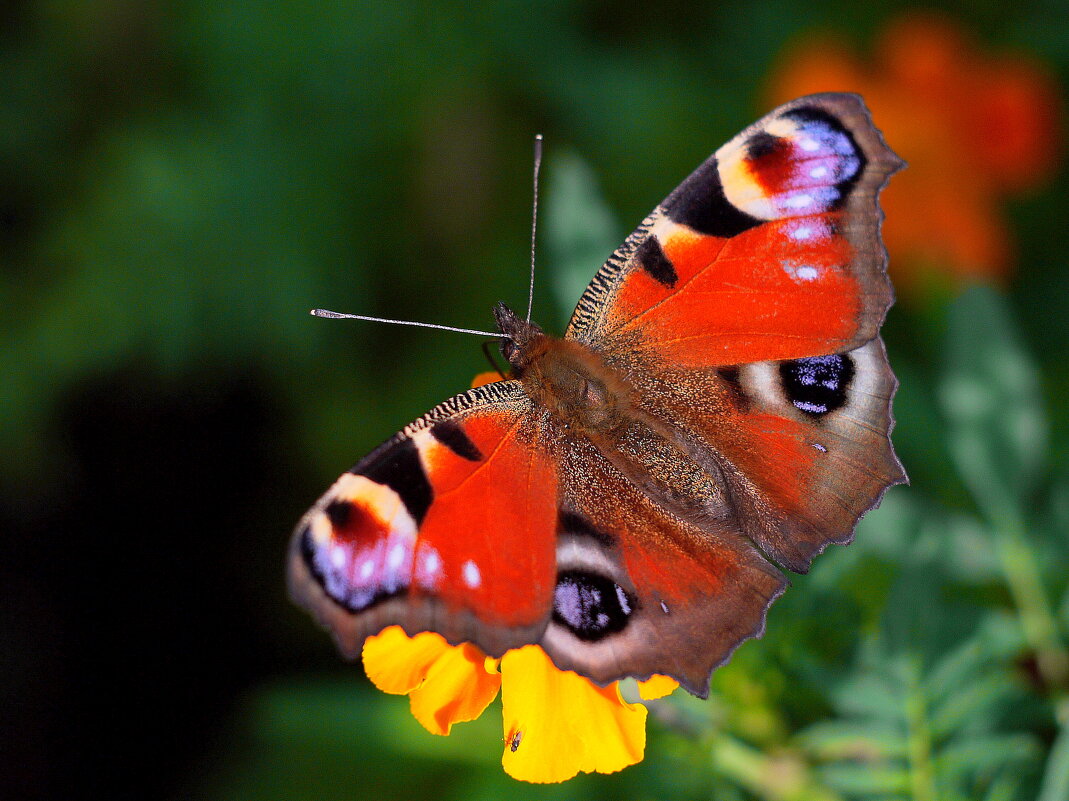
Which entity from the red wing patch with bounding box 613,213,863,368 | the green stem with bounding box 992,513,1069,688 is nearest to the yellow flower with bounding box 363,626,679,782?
the red wing patch with bounding box 613,213,863,368

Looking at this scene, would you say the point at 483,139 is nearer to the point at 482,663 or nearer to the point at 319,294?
the point at 319,294

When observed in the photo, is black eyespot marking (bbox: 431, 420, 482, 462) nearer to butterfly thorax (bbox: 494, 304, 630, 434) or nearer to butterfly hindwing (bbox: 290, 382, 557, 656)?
butterfly hindwing (bbox: 290, 382, 557, 656)

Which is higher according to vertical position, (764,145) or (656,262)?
(764,145)

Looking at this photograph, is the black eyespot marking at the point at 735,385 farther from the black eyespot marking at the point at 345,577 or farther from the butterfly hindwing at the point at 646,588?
the black eyespot marking at the point at 345,577

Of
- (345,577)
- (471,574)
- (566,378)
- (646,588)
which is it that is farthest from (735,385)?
(345,577)

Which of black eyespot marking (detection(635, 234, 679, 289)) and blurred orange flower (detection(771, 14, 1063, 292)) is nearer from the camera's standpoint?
black eyespot marking (detection(635, 234, 679, 289))

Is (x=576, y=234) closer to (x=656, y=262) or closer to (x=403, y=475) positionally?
(x=656, y=262)
